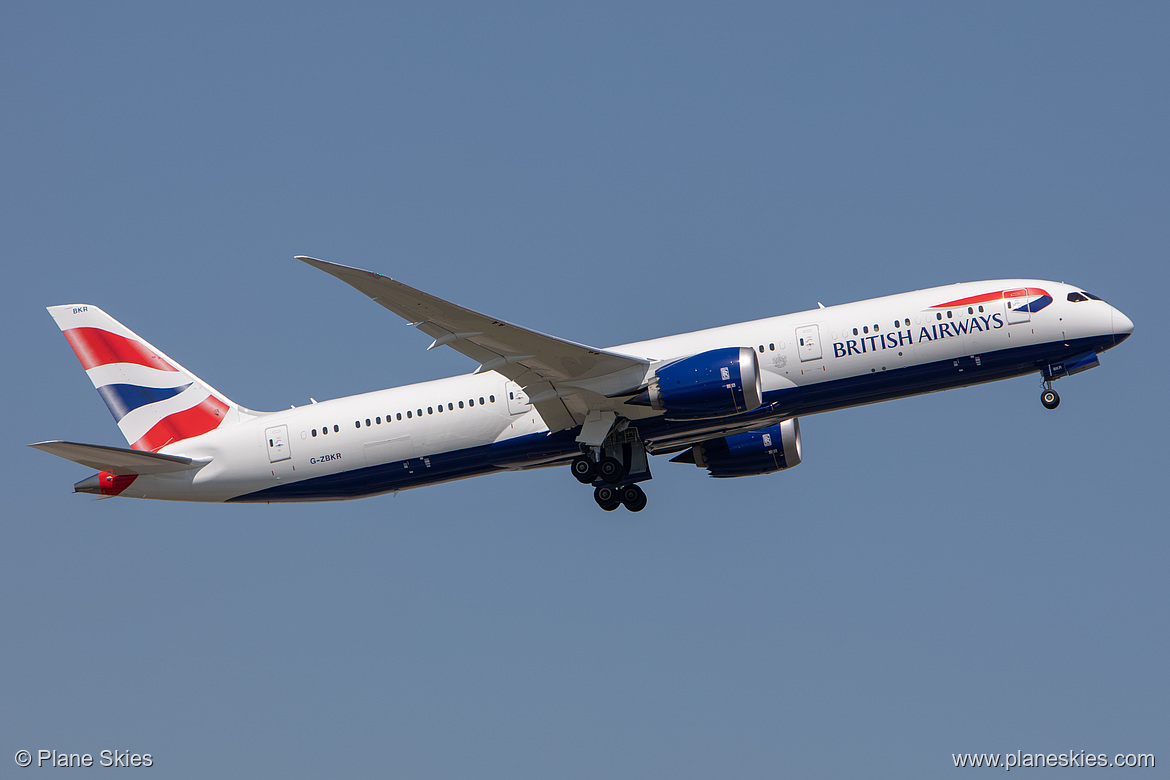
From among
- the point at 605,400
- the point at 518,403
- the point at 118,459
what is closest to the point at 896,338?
the point at 605,400

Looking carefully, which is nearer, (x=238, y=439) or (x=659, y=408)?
(x=659, y=408)

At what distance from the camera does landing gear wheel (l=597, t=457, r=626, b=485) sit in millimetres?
35656

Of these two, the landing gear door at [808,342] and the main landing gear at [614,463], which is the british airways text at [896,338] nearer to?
the landing gear door at [808,342]

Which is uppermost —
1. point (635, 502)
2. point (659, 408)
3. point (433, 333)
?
point (433, 333)

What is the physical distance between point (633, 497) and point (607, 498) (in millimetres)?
786

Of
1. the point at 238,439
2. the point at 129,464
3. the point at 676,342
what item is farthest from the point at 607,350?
the point at 129,464

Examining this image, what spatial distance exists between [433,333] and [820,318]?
10708 mm

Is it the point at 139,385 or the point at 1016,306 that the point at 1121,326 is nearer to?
the point at 1016,306

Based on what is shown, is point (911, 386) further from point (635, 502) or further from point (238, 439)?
point (238, 439)

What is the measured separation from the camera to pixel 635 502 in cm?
3728

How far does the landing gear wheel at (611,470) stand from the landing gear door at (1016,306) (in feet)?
37.9

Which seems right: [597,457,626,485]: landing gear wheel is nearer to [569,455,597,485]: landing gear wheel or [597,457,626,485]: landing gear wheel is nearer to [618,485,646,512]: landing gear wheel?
[569,455,597,485]: landing gear wheel

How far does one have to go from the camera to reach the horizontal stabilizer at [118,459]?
33.3 m

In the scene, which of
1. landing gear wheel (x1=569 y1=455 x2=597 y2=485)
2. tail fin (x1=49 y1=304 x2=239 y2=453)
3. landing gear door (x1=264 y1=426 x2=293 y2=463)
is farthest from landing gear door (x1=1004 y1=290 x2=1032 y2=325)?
tail fin (x1=49 y1=304 x2=239 y2=453)
